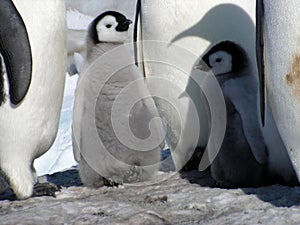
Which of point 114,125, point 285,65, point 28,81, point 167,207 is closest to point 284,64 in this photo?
point 285,65

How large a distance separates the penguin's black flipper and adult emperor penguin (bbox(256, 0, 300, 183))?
0.92 m

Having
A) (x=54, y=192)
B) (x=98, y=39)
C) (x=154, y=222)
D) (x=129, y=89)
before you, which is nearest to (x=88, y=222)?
(x=154, y=222)

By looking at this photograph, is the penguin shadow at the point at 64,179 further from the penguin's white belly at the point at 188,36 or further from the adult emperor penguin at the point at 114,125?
the penguin's white belly at the point at 188,36

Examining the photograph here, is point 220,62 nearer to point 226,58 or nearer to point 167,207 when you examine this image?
point 226,58

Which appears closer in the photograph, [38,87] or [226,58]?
[226,58]

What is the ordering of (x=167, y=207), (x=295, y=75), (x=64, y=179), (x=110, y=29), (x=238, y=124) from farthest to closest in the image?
(x=64, y=179), (x=110, y=29), (x=238, y=124), (x=167, y=207), (x=295, y=75)

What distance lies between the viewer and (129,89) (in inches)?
116

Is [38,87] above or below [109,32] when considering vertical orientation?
below

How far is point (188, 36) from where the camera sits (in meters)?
2.88

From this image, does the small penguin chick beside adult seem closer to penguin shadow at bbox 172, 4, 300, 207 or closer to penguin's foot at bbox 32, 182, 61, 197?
penguin shadow at bbox 172, 4, 300, 207

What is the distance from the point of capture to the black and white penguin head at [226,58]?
267 centimetres

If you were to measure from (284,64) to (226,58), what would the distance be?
1.65ft

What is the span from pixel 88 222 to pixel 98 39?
1.11m

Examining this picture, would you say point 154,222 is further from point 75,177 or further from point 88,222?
point 75,177
